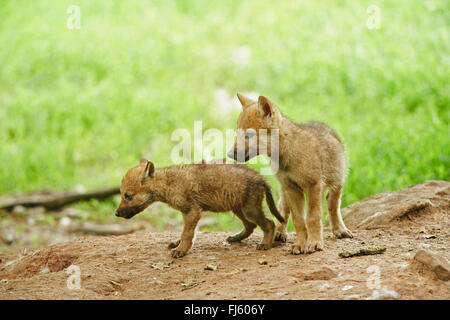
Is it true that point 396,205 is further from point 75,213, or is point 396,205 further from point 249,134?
point 75,213

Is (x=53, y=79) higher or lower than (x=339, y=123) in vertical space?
higher

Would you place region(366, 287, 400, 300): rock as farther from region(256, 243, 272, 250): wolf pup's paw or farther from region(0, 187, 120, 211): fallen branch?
region(0, 187, 120, 211): fallen branch

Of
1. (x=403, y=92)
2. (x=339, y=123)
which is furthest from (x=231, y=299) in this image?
(x=403, y=92)

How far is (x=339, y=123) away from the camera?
11.6 m

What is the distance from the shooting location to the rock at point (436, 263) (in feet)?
15.1

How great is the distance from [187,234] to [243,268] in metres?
Result: 0.90

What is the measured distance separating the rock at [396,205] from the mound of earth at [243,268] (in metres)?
0.03

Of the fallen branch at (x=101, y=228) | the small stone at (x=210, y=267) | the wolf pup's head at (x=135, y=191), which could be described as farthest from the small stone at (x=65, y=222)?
the small stone at (x=210, y=267)

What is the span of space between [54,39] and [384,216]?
11.1m

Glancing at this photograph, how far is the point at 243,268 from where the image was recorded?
5.51m

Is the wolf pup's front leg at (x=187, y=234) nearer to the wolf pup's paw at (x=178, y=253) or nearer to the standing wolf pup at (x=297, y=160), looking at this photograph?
the wolf pup's paw at (x=178, y=253)

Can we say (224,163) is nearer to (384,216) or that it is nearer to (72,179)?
(384,216)

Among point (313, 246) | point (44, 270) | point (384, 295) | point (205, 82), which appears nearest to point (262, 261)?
point (313, 246)

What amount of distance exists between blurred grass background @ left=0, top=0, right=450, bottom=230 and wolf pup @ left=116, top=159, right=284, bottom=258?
3.18 metres
